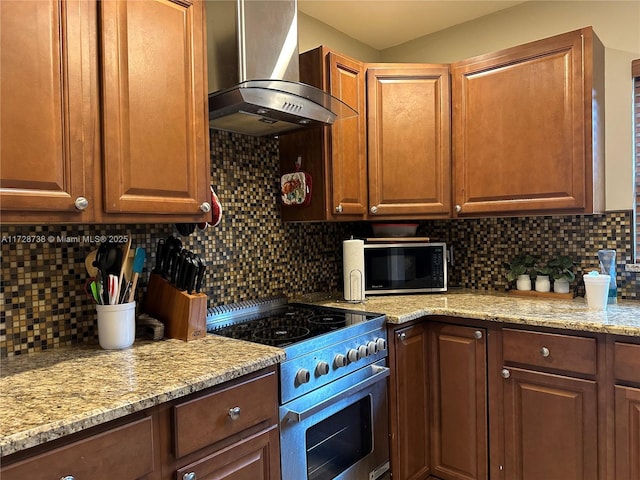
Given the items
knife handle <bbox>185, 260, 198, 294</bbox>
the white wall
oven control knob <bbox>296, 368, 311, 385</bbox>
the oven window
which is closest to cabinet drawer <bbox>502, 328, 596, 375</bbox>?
the oven window

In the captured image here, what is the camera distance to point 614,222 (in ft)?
7.36

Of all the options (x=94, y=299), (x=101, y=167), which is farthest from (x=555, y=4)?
(x=94, y=299)

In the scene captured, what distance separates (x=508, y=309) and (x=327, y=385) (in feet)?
3.18

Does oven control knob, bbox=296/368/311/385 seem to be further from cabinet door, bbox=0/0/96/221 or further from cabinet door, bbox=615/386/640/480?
cabinet door, bbox=615/386/640/480

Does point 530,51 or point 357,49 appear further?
Result: point 357,49

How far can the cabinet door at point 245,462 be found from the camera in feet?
4.11

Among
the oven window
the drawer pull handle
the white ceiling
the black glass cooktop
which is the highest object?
the white ceiling

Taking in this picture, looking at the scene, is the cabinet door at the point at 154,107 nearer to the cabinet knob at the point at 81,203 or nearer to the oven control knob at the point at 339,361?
the cabinet knob at the point at 81,203

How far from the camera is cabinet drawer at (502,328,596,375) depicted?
1.76 m

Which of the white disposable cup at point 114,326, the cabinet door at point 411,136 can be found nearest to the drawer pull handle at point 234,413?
the white disposable cup at point 114,326

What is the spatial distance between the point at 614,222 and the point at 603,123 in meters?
0.50

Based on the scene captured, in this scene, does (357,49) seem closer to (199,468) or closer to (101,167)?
(101,167)

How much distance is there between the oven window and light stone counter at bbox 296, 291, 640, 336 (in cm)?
43

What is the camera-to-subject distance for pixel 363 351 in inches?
71.7
